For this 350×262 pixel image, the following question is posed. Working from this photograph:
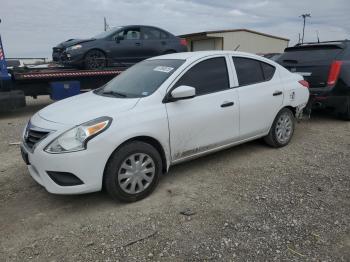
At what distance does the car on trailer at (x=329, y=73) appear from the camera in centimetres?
676

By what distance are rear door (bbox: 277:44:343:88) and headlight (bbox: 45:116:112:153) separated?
5.06 metres

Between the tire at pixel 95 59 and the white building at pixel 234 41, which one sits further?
the white building at pixel 234 41

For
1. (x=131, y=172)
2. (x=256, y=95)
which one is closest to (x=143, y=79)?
(x=131, y=172)

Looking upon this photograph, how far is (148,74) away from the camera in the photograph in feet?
14.6

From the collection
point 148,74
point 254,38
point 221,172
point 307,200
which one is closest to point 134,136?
point 148,74

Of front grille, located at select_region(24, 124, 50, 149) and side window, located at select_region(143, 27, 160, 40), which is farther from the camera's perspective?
side window, located at select_region(143, 27, 160, 40)

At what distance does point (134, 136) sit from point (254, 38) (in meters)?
31.4

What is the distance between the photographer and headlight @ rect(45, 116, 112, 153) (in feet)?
11.0

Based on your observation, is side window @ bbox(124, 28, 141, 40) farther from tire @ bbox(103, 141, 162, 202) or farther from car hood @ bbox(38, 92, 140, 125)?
tire @ bbox(103, 141, 162, 202)

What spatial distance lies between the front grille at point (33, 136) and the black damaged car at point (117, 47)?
21.0 feet

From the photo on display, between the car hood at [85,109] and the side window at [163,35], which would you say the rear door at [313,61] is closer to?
the car hood at [85,109]

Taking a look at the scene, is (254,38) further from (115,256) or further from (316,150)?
(115,256)

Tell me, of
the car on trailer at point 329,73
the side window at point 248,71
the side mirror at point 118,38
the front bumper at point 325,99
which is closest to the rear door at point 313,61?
the car on trailer at point 329,73

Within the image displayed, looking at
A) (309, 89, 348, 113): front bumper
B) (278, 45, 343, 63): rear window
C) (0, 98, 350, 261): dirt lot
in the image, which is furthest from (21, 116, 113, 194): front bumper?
(278, 45, 343, 63): rear window
